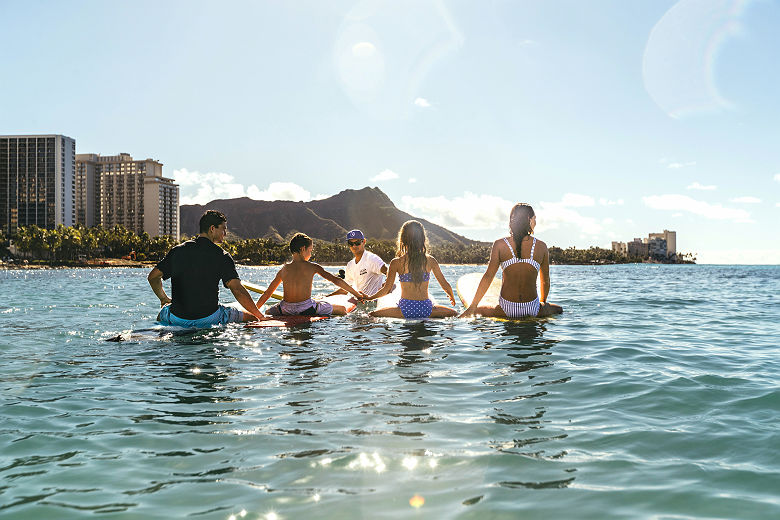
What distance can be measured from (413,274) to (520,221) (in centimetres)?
266

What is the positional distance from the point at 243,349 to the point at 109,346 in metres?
2.48

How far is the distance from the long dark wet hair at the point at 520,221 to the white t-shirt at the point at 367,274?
192 inches

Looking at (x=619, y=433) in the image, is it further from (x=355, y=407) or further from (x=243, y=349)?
(x=243, y=349)

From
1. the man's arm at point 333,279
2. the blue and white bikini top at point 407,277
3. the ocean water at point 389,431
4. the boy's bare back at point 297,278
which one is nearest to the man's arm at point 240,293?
the ocean water at point 389,431

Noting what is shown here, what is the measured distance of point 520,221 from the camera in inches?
409

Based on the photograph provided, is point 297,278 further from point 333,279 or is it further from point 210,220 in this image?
point 210,220

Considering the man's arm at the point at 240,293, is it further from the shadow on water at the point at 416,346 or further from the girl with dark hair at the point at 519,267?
the girl with dark hair at the point at 519,267

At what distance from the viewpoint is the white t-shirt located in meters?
14.6

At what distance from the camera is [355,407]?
5.23 metres

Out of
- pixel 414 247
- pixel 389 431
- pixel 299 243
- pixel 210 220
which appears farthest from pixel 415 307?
pixel 389 431

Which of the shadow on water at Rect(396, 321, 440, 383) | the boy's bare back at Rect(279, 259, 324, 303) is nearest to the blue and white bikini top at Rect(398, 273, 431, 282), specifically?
the shadow on water at Rect(396, 321, 440, 383)

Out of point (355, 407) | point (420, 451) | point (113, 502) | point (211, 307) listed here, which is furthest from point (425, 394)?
point (211, 307)

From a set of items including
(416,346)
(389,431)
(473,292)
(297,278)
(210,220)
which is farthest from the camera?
(473,292)

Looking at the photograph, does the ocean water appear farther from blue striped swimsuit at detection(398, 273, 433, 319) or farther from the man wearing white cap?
the man wearing white cap
